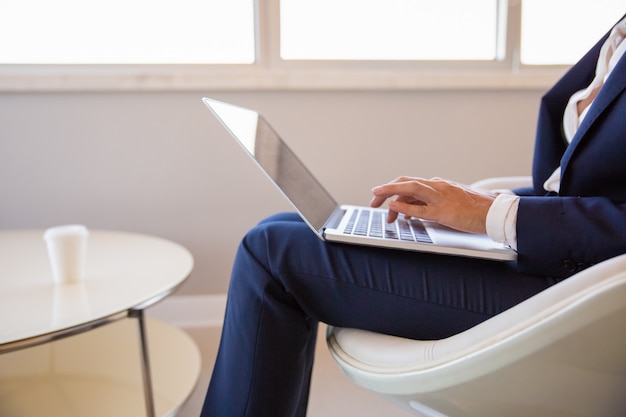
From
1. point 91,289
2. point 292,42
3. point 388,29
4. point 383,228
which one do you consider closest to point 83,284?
point 91,289

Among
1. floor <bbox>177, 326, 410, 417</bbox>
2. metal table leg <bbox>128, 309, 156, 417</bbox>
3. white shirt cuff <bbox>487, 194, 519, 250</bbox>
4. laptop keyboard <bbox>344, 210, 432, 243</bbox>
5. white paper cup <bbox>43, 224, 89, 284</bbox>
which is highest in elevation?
white shirt cuff <bbox>487, 194, 519, 250</bbox>

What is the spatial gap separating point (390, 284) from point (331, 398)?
2.34 feet

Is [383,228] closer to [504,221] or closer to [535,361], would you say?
[504,221]

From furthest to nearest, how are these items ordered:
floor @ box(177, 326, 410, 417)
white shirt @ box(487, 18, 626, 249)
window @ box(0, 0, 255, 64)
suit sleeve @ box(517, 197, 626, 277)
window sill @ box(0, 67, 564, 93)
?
window @ box(0, 0, 255, 64)
window sill @ box(0, 67, 564, 93)
floor @ box(177, 326, 410, 417)
white shirt @ box(487, 18, 626, 249)
suit sleeve @ box(517, 197, 626, 277)

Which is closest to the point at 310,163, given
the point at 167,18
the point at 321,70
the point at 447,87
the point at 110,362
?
the point at 321,70

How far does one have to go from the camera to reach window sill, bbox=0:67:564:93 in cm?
150

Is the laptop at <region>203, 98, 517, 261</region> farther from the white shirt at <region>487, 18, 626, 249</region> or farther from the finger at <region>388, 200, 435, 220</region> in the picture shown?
the white shirt at <region>487, 18, 626, 249</region>

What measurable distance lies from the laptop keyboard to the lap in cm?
3

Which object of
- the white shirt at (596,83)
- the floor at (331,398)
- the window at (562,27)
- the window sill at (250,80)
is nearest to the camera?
the white shirt at (596,83)

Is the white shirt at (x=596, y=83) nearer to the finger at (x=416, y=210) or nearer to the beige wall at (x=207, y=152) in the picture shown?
the finger at (x=416, y=210)

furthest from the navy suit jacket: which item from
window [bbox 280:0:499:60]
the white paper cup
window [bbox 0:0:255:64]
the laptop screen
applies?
window [bbox 0:0:255:64]

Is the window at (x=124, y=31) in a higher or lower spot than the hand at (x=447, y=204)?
higher

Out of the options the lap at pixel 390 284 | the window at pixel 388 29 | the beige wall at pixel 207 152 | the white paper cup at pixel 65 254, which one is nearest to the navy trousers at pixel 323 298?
the lap at pixel 390 284

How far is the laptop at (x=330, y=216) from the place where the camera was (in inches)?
26.1
